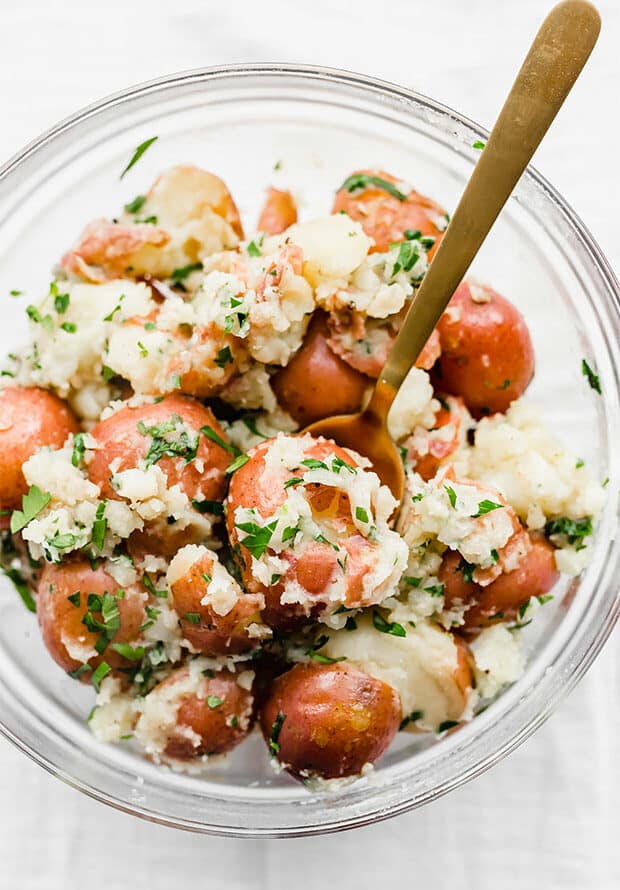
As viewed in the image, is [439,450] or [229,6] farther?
[229,6]

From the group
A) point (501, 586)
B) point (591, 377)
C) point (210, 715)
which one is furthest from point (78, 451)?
point (591, 377)

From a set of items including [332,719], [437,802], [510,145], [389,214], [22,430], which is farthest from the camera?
[437,802]

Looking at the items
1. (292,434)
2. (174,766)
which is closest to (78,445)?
(292,434)

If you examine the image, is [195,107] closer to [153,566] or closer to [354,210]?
[354,210]

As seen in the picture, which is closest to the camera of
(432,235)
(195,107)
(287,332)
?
(287,332)

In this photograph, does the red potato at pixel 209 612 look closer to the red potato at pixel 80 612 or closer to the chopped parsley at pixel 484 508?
the red potato at pixel 80 612

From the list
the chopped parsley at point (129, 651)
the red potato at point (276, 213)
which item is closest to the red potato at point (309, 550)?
the chopped parsley at point (129, 651)

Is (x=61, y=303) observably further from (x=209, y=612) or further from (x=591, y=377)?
(x=591, y=377)

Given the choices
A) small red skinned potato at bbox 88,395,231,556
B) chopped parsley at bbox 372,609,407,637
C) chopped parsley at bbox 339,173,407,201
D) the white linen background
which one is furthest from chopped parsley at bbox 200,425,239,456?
the white linen background
